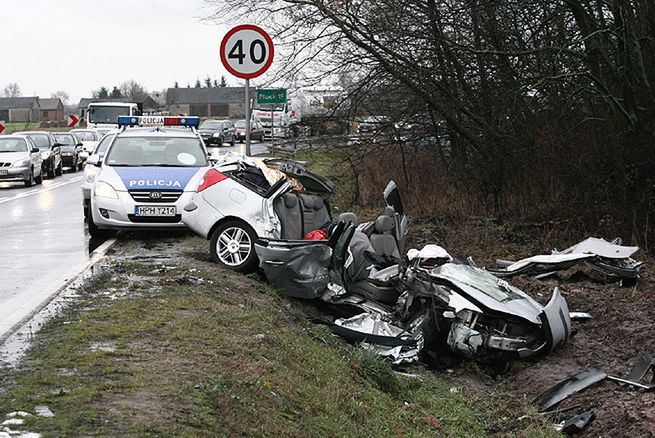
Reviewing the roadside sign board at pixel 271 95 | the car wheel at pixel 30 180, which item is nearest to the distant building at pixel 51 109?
the car wheel at pixel 30 180

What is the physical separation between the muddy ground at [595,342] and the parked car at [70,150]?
28.3 m

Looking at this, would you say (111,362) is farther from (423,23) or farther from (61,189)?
(61,189)

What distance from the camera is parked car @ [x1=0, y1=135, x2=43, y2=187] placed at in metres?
29.7

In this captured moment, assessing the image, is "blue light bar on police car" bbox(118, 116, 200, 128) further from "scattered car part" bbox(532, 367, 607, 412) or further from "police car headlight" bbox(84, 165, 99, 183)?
"scattered car part" bbox(532, 367, 607, 412)

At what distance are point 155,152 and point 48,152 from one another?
65.4 feet

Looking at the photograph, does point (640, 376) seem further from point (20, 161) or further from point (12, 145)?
point (12, 145)

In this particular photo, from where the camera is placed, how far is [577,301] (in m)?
11.8

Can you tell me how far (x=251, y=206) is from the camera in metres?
12.2

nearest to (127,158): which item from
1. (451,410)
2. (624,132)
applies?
(624,132)

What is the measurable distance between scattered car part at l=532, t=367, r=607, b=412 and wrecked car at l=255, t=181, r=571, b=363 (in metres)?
0.79

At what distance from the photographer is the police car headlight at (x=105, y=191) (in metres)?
15.3

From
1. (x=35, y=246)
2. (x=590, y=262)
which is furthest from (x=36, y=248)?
(x=590, y=262)

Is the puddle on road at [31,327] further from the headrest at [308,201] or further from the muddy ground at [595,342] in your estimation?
the muddy ground at [595,342]

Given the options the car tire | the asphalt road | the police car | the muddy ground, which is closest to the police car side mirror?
the police car
